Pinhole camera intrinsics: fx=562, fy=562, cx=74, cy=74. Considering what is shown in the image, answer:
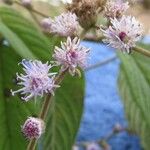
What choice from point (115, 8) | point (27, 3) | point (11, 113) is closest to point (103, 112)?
point (27, 3)

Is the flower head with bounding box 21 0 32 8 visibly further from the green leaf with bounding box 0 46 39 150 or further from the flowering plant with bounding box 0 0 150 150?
the green leaf with bounding box 0 46 39 150

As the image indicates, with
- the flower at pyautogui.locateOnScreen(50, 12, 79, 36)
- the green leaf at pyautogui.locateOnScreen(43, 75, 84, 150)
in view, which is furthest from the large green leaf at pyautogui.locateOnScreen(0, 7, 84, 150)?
the flower at pyautogui.locateOnScreen(50, 12, 79, 36)

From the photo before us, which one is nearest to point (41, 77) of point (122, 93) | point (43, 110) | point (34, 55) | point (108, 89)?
point (43, 110)

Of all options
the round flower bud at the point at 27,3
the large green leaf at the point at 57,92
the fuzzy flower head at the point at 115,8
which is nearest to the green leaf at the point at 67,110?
the large green leaf at the point at 57,92

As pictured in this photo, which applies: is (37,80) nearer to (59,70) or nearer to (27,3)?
(59,70)

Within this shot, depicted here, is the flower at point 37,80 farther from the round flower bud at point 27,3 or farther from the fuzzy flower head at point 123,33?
the round flower bud at point 27,3
